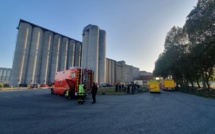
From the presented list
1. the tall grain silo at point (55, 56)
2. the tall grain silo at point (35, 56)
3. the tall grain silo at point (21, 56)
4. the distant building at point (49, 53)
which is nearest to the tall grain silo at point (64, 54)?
the distant building at point (49, 53)

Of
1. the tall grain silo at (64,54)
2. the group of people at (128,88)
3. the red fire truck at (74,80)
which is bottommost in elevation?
the group of people at (128,88)

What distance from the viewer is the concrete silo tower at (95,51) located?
211ft

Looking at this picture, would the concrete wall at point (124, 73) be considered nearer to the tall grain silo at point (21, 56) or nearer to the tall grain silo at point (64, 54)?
the tall grain silo at point (64, 54)

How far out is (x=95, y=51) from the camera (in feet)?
212

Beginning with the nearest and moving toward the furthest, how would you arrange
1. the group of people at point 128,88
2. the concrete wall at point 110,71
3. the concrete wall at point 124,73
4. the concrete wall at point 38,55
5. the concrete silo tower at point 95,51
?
the group of people at point 128,88
the concrete wall at point 38,55
the concrete silo tower at point 95,51
the concrete wall at point 110,71
the concrete wall at point 124,73

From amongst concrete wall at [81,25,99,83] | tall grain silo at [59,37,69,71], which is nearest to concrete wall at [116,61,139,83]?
concrete wall at [81,25,99,83]

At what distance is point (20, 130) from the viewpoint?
4.39 metres

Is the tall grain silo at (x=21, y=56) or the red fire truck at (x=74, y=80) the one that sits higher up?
the tall grain silo at (x=21, y=56)

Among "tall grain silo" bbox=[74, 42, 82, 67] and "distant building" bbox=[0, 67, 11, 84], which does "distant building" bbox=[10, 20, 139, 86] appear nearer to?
"tall grain silo" bbox=[74, 42, 82, 67]

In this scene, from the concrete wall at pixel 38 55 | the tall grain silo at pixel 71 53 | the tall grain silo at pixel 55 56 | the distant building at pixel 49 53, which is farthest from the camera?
the tall grain silo at pixel 71 53

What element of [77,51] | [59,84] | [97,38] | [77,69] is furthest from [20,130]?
[77,51]

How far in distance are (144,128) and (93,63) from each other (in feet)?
196

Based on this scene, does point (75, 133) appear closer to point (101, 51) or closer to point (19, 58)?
point (19, 58)

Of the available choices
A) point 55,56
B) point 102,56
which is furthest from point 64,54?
point 102,56
